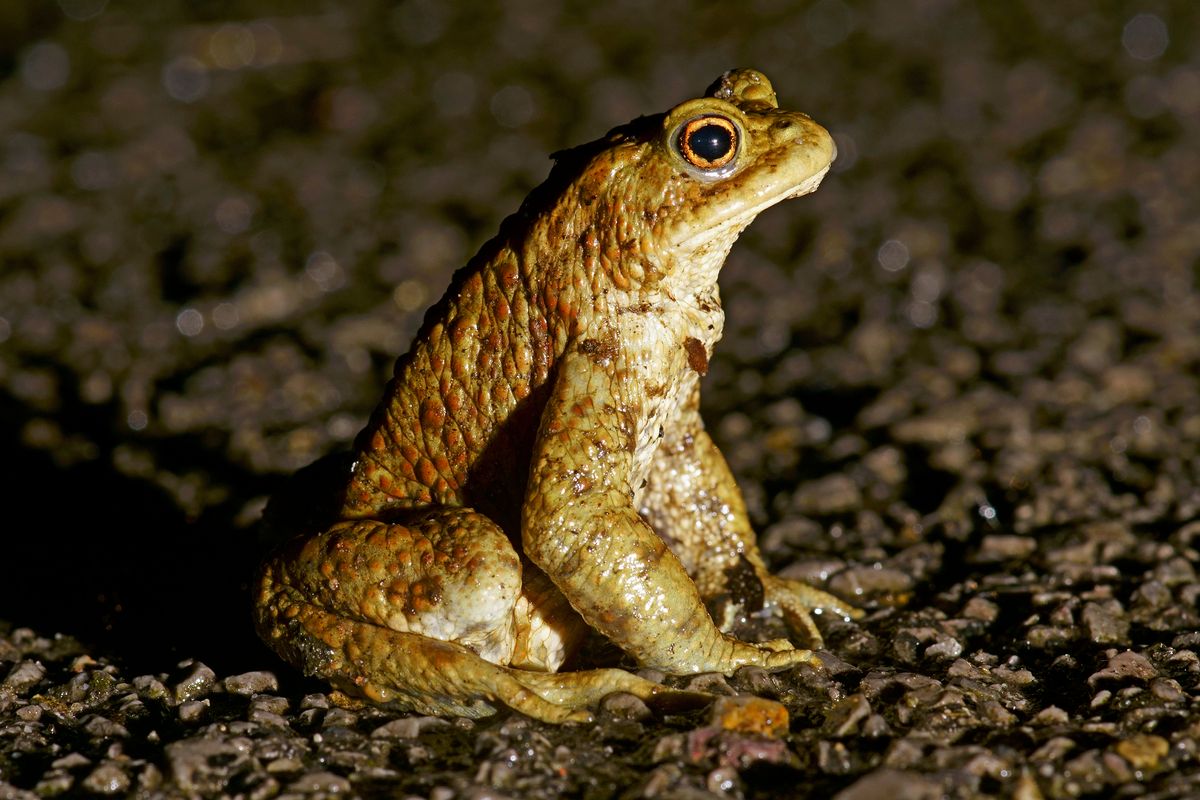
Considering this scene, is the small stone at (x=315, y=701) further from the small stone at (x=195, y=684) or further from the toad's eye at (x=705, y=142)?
the toad's eye at (x=705, y=142)

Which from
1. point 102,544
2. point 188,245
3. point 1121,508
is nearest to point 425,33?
point 188,245

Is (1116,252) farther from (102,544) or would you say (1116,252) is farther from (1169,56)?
(102,544)

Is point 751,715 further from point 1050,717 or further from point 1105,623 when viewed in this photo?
point 1105,623

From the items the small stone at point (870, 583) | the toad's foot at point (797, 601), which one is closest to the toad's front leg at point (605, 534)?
the toad's foot at point (797, 601)

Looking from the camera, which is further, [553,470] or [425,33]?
[425,33]

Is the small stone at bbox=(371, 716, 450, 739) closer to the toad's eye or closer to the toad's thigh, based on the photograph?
the toad's thigh

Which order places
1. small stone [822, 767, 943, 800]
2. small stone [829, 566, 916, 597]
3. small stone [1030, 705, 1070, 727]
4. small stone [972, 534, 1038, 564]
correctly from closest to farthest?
small stone [822, 767, 943, 800] → small stone [1030, 705, 1070, 727] → small stone [829, 566, 916, 597] → small stone [972, 534, 1038, 564]

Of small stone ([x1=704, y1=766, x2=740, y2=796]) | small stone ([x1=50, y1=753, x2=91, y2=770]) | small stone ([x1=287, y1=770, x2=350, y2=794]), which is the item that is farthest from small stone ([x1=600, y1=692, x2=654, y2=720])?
small stone ([x1=50, y1=753, x2=91, y2=770])
